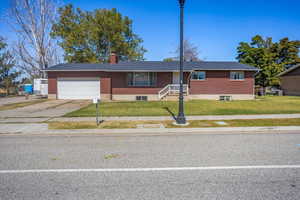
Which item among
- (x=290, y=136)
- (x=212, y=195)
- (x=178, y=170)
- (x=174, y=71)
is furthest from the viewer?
(x=174, y=71)

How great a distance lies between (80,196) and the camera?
9.02ft

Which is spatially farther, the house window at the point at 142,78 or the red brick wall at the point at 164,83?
the house window at the point at 142,78

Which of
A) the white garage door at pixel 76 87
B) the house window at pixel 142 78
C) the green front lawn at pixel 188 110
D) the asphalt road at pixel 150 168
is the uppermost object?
the house window at pixel 142 78

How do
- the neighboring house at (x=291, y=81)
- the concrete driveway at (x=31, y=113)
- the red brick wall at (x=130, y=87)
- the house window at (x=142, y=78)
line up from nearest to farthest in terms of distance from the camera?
the concrete driveway at (x=31, y=113), the red brick wall at (x=130, y=87), the house window at (x=142, y=78), the neighboring house at (x=291, y=81)

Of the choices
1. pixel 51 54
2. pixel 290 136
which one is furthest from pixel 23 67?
pixel 290 136

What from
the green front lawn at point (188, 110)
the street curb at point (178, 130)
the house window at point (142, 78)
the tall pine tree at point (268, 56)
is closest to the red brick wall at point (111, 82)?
the house window at point (142, 78)

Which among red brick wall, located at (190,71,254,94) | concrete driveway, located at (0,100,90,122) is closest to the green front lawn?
concrete driveway, located at (0,100,90,122)

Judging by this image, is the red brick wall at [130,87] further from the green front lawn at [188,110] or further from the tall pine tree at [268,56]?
the tall pine tree at [268,56]

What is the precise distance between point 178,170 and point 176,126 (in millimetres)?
4128

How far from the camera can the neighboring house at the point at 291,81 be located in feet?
91.0

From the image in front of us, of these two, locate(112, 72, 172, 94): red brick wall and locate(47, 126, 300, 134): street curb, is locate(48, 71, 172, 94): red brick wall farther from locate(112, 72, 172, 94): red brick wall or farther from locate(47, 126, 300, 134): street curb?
locate(47, 126, 300, 134): street curb

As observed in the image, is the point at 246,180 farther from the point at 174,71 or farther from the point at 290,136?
the point at 174,71

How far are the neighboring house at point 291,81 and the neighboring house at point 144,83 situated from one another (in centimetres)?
1405

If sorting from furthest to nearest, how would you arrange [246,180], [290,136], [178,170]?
[290,136]
[178,170]
[246,180]
